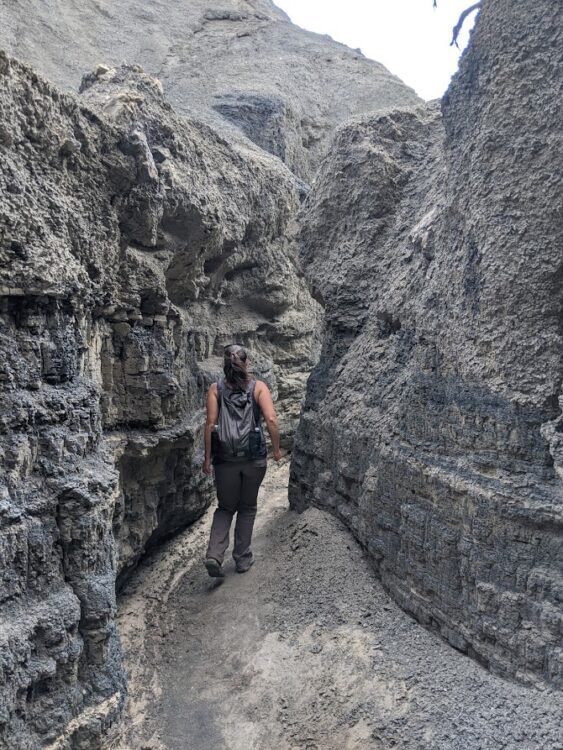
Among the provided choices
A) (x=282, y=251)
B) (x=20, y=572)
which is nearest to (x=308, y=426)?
(x=20, y=572)

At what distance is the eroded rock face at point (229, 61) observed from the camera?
9.99 meters

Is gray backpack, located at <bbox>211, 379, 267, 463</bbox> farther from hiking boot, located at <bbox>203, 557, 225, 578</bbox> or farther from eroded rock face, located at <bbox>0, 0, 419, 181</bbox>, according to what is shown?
eroded rock face, located at <bbox>0, 0, 419, 181</bbox>

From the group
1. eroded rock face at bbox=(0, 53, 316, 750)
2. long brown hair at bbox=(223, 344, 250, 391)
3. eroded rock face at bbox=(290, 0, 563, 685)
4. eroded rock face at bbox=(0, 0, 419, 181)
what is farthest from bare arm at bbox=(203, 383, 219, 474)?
eroded rock face at bbox=(0, 0, 419, 181)

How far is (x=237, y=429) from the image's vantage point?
4.71 meters

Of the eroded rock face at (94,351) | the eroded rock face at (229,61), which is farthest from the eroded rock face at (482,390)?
the eroded rock face at (229,61)

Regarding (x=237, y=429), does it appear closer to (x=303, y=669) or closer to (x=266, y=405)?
(x=266, y=405)

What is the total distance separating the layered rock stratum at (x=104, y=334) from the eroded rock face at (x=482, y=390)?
5.13 feet

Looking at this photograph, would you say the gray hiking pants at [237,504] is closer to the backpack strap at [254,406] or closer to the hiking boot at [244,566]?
the hiking boot at [244,566]

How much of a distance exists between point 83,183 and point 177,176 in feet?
4.07

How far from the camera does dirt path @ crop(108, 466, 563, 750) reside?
317cm

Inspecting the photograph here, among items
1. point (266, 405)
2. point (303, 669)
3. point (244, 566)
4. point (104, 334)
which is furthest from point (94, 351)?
point (303, 669)

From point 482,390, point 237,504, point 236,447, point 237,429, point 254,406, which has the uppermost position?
point 482,390

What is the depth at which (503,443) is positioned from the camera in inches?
132

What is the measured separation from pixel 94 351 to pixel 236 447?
1.15 meters
